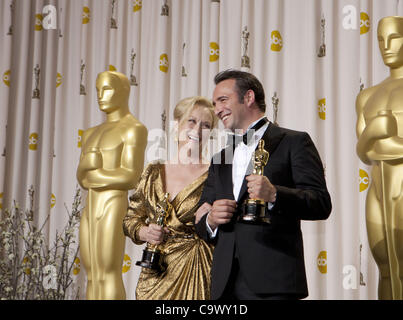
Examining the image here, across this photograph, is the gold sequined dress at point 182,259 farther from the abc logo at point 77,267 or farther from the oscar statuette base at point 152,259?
the abc logo at point 77,267

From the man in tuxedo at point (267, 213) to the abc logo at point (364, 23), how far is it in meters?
1.50

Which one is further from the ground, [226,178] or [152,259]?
[226,178]

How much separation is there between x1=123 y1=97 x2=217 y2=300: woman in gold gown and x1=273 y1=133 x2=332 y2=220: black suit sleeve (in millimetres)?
551

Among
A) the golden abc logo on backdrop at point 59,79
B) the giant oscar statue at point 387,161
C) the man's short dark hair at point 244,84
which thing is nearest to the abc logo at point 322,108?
the giant oscar statue at point 387,161

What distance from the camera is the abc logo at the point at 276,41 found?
323 cm

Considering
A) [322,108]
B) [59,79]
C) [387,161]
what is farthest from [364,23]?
[59,79]

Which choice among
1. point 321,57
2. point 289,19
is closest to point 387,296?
point 321,57

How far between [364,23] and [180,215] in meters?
Result: 1.61

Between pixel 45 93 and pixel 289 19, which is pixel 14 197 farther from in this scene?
pixel 289 19

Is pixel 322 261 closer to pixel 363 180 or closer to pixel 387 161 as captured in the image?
pixel 363 180

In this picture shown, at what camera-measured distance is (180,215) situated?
6.57ft

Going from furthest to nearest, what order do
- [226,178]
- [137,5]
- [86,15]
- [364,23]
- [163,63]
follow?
1. [86,15]
2. [137,5]
3. [163,63]
4. [364,23]
5. [226,178]
